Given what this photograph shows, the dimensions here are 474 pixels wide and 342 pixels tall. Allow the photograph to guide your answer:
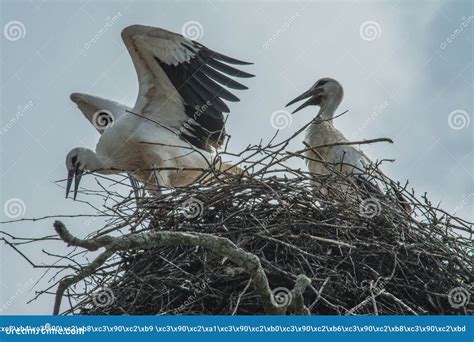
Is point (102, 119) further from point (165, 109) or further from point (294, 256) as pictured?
point (294, 256)

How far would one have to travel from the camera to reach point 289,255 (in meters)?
3.49

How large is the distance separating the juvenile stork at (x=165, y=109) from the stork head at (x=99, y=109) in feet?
1.41

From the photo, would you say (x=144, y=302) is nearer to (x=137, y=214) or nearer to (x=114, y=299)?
(x=114, y=299)

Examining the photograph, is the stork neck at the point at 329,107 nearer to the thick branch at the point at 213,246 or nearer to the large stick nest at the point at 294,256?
the large stick nest at the point at 294,256

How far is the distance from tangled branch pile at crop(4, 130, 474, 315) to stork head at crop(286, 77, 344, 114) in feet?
6.34

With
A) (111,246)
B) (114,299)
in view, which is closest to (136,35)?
(114,299)

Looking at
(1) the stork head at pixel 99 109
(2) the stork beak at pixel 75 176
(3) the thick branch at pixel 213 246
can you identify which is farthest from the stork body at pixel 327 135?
(3) the thick branch at pixel 213 246

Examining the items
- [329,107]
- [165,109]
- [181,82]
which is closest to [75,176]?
[165,109]

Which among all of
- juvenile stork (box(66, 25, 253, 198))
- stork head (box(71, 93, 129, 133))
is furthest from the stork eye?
juvenile stork (box(66, 25, 253, 198))

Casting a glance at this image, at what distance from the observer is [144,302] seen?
350 cm

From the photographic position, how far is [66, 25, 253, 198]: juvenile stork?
5199 millimetres

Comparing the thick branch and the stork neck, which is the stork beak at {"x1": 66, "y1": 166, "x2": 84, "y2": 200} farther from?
the thick branch

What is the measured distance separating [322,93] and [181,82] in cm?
100

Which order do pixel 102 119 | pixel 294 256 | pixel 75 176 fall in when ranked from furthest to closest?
pixel 102 119 < pixel 75 176 < pixel 294 256
